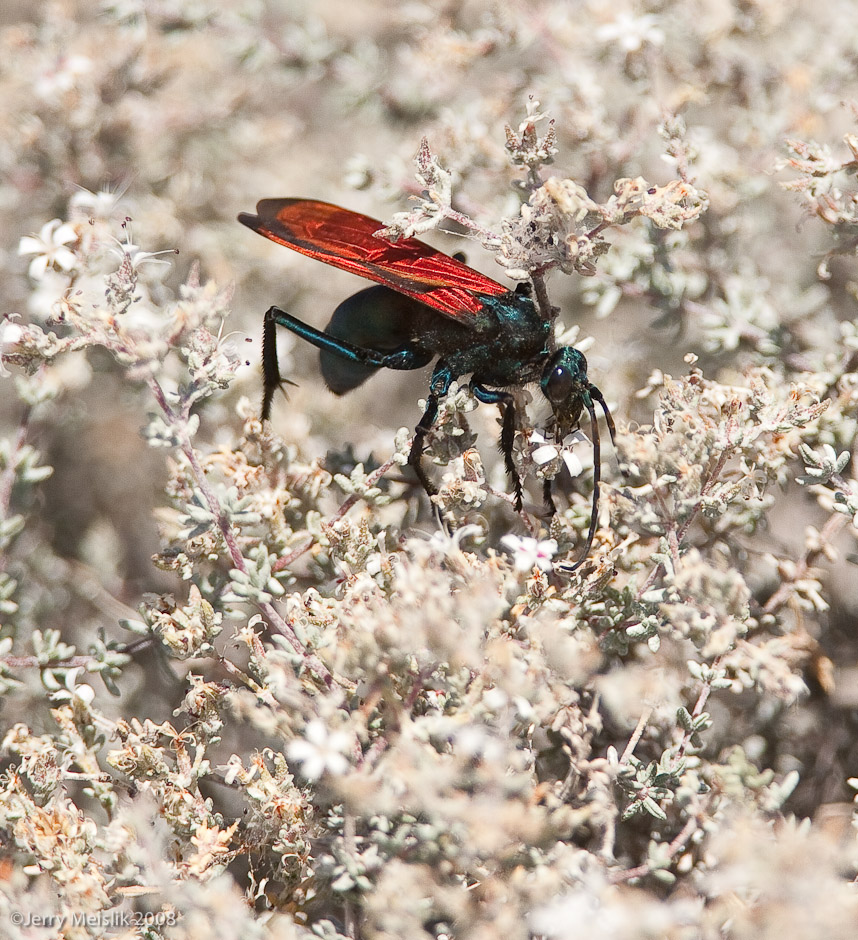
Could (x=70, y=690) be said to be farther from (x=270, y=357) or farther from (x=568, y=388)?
(x=568, y=388)

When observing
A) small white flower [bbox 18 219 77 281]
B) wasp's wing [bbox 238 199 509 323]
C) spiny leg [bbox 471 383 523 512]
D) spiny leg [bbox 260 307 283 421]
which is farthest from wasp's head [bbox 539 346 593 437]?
small white flower [bbox 18 219 77 281]

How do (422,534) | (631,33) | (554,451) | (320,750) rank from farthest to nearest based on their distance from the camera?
(631,33) → (422,534) → (554,451) → (320,750)

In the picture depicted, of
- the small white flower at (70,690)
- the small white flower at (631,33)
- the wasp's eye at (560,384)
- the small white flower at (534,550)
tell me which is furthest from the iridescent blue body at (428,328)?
the small white flower at (631,33)

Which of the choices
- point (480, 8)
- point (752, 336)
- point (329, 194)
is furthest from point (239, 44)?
point (752, 336)

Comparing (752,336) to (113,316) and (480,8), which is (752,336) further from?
(480,8)

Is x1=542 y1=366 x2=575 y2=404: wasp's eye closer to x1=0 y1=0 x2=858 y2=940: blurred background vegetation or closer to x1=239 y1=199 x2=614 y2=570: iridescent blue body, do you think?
x1=239 y1=199 x2=614 y2=570: iridescent blue body

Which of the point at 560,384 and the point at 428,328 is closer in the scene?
the point at 560,384

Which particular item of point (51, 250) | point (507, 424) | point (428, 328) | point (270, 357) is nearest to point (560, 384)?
point (507, 424)
